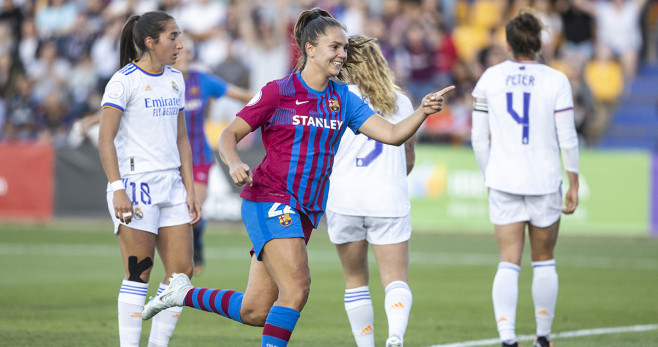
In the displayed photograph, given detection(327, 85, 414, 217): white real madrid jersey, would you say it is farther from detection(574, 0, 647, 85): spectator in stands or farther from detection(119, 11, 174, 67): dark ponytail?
detection(574, 0, 647, 85): spectator in stands

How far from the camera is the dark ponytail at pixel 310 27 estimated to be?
5.68 m

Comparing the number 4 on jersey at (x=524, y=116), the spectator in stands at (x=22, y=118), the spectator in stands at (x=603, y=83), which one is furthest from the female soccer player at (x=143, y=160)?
the spectator in stands at (x=22, y=118)

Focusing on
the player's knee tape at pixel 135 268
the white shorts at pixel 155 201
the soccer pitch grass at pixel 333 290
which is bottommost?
the soccer pitch grass at pixel 333 290

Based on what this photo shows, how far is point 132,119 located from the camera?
634 centimetres

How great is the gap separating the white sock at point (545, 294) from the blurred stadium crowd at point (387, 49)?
11078 mm

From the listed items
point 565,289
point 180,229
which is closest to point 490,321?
point 565,289

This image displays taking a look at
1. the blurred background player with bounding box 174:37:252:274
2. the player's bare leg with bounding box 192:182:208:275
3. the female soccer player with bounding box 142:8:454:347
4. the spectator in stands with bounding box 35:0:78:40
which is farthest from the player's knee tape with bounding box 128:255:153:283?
the spectator in stands with bounding box 35:0:78:40

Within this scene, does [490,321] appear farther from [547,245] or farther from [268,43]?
[268,43]

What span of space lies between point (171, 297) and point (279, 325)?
982 mm

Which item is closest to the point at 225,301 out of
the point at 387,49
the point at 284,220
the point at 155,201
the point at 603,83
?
the point at 284,220

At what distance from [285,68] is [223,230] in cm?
392

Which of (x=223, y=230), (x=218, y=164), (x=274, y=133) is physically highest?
(x=274, y=133)

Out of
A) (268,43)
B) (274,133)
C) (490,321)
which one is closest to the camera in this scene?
(274,133)

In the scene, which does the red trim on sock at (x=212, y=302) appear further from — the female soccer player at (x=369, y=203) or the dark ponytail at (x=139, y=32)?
the dark ponytail at (x=139, y=32)
